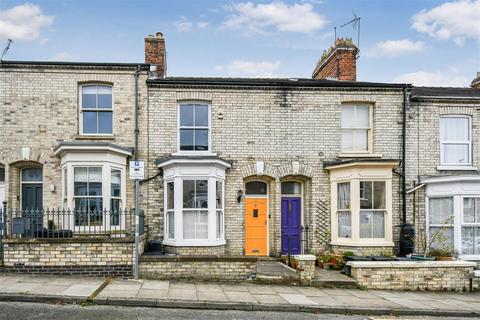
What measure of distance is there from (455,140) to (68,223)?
1307 cm

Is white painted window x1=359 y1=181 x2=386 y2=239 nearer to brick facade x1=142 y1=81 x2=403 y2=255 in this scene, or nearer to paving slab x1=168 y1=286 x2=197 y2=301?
brick facade x1=142 y1=81 x2=403 y2=255

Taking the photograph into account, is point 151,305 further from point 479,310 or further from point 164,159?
point 479,310

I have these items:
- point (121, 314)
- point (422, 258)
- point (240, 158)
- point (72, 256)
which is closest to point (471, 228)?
point (422, 258)

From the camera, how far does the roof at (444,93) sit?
15.5 m

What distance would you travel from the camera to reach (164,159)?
14.5 meters

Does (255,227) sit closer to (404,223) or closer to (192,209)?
(192,209)

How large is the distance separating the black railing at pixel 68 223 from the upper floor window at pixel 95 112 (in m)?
2.82

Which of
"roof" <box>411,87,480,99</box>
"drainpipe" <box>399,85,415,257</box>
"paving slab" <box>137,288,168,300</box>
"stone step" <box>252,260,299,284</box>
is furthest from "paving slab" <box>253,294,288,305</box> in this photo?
"roof" <box>411,87,480,99</box>

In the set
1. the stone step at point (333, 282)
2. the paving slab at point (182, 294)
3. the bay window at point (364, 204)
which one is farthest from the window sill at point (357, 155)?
the paving slab at point (182, 294)

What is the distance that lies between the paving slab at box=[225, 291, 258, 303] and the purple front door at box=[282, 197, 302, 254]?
491 cm

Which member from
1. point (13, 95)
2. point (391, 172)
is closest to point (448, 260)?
point (391, 172)

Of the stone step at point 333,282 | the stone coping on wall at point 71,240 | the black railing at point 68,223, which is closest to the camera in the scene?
the stone coping on wall at point 71,240

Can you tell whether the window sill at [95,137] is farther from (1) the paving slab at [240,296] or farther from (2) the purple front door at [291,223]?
(1) the paving slab at [240,296]

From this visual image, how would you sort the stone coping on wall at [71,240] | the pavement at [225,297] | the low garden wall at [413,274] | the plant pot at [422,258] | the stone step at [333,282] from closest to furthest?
the pavement at [225,297]
the stone coping on wall at [71,240]
the stone step at [333,282]
the low garden wall at [413,274]
the plant pot at [422,258]
